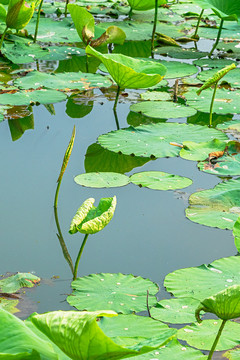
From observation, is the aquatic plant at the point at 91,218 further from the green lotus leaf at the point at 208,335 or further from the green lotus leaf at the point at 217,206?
the green lotus leaf at the point at 217,206

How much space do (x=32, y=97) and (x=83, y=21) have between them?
114cm

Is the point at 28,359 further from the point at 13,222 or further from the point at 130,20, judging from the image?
the point at 130,20

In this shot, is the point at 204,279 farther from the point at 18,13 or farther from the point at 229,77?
the point at 18,13

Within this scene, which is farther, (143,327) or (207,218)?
(207,218)

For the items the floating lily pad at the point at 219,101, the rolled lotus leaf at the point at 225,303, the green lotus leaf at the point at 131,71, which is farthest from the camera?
the floating lily pad at the point at 219,101

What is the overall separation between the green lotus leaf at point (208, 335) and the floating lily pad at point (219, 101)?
246 cm

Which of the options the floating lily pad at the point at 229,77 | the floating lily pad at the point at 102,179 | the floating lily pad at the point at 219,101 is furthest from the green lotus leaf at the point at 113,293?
the floating lily pad at the point at 229,77

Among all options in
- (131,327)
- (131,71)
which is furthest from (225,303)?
(131,71)

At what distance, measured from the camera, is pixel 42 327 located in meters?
1.24

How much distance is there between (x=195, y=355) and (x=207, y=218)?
1.10 m

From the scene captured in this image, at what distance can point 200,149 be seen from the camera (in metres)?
3.66

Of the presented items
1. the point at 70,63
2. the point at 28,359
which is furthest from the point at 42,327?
the point at 70,63

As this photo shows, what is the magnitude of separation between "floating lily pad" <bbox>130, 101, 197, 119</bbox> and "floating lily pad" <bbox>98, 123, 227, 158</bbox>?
0.55 feet

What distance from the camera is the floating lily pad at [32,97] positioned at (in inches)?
170
